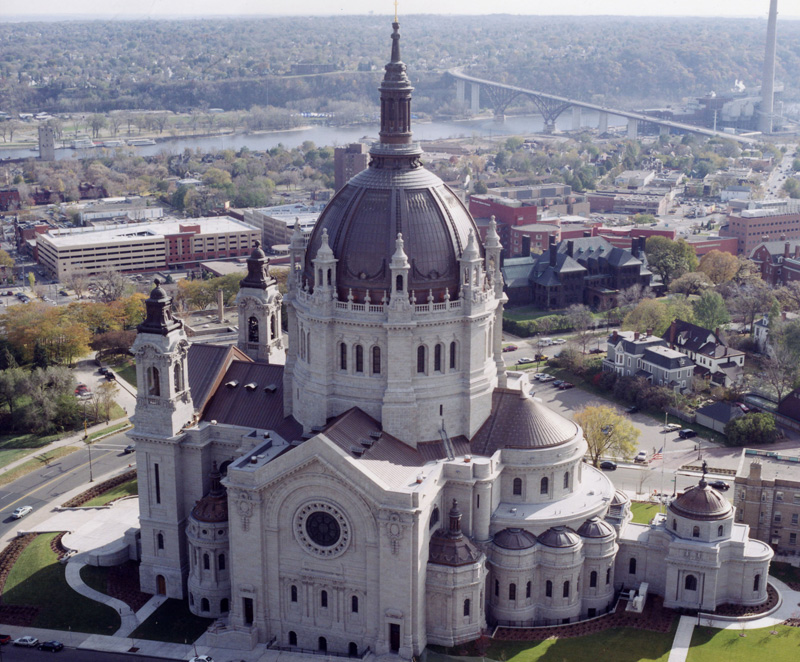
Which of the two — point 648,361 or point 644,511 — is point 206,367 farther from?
point 648,361

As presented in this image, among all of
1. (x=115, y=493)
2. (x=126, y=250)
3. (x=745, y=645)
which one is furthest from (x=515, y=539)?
(x=126, y=250)

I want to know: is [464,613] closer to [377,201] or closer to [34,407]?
[377,201]

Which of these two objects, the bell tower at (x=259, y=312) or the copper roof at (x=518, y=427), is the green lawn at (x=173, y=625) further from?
the bell tower at (x=259, y=312)

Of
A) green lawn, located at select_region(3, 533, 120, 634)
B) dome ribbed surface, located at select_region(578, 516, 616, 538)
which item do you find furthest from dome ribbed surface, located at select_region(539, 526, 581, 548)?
green lawn, located at select_region(3, 533, 120, 634)

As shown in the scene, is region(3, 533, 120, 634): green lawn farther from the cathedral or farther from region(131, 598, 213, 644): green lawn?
the cathedral

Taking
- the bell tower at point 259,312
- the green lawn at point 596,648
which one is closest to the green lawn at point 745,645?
the green lawn at point 596,648

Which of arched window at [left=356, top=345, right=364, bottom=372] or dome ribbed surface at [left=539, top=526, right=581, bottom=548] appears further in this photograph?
arched window at [left=356, top=345, right=364, bottom=372]
